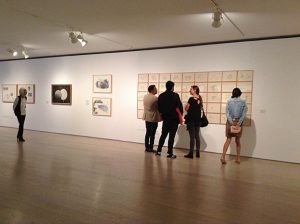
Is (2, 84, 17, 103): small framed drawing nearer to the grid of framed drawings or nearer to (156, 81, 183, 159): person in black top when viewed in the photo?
the grid of framed drawings

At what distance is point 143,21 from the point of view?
16.0 ft

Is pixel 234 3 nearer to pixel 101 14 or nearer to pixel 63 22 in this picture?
pixel 101 14

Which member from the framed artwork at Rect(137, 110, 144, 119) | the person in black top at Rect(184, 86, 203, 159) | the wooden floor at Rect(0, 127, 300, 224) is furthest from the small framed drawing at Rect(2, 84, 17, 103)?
the person in black top at Rect(184, 86, 203, 159)

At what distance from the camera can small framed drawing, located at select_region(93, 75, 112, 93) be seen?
789cm

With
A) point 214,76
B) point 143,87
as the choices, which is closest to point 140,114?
point 143,87

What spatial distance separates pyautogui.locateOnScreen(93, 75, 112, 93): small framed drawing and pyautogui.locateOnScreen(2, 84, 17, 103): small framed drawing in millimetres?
3906

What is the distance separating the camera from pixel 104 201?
3.16m

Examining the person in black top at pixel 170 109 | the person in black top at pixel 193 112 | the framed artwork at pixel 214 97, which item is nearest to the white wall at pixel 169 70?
the framed artwork at pixel 214 97

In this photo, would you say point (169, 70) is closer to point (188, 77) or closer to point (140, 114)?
point (188, 77)

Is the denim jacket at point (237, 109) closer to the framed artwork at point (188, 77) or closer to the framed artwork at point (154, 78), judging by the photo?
the framed artwork at point (188, 77)

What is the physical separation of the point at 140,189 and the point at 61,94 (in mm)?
6182

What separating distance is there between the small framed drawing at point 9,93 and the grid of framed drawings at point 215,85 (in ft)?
20.1

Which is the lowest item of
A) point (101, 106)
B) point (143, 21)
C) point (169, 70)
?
point (101, 106)

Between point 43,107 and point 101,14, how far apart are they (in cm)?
583
